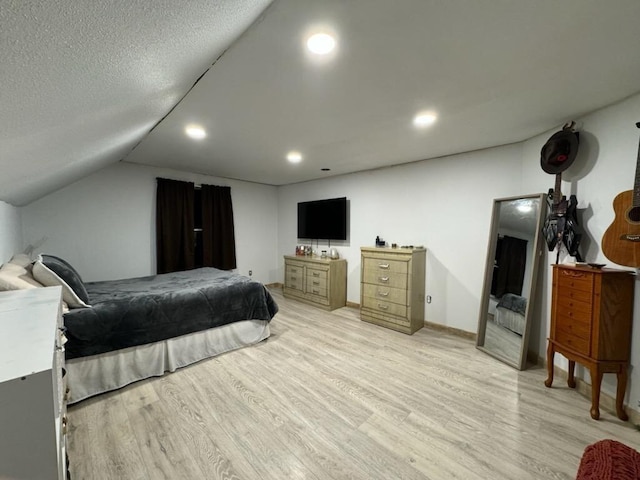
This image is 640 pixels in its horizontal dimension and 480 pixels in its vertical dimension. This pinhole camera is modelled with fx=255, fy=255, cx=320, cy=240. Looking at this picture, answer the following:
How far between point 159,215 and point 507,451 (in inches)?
188

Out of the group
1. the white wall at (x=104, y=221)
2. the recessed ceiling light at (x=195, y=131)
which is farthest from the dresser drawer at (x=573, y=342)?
the white wall at (x=104, y=221)

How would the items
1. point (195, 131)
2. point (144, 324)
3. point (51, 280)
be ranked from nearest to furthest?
point (51, 280), point (144, 324), point (195, 131)

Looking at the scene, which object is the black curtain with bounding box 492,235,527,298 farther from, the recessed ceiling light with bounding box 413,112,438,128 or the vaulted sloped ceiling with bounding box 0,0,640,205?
the recessed ceiling light with bounding box 413,112,438,128

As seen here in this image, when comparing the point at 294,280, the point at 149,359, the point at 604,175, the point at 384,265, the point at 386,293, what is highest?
the point at 604,175

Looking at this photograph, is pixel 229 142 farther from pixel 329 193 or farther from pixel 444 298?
pixel 444 298

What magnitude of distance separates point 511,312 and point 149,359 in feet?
11.9

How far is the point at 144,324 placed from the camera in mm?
2240

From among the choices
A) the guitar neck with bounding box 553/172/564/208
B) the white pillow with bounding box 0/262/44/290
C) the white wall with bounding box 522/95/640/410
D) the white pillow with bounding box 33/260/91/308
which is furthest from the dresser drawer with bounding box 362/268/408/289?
the white pillow with bounding box 0/262/44/290

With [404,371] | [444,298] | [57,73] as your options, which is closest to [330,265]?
[444,298]

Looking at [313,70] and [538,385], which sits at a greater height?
[313,70]

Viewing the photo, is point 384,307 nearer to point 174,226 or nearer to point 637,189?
point 637,189

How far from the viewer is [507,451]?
155 cm

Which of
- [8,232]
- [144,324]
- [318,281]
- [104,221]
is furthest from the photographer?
[318,281]

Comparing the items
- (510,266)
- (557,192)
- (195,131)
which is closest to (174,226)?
(195,131)
